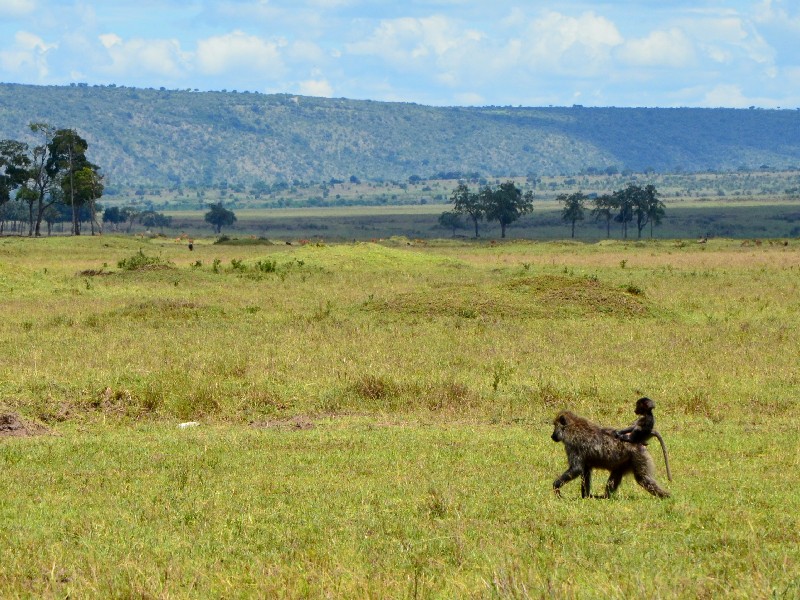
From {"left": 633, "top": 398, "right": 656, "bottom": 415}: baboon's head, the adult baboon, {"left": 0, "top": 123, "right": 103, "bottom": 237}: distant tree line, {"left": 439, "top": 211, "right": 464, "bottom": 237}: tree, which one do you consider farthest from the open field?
{"left": 633, "top": 398, "right": 656, "bottom": 415}: baboon's head

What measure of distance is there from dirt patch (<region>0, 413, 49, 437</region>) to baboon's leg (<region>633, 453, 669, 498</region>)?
7882mm

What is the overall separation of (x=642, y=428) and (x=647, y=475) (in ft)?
1.86

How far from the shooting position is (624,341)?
2238 cm

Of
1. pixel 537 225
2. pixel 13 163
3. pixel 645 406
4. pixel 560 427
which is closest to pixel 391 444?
pixel 560 427

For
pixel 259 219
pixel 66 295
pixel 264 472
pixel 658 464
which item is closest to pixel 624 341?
pixel 658 464

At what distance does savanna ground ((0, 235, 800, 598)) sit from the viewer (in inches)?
313

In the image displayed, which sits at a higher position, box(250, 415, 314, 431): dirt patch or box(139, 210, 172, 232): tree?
box(250, 415, 314, 431): dirt patch

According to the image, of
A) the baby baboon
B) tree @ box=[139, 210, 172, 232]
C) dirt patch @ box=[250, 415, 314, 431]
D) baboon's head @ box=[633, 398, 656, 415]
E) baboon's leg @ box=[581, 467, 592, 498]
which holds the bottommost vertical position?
tree @ box=[139, 210, 172, 232]

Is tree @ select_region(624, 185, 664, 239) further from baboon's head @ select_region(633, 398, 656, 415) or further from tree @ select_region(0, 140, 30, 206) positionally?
baboon's head @ select_region(633, 398, 656, 415)

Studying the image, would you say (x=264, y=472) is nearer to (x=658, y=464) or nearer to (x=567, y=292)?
(x=658, y=464)

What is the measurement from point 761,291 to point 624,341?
13.0m

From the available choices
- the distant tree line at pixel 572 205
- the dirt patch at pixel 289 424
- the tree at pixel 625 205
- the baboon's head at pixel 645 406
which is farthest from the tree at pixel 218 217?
the baboon's head at pixel 645 406

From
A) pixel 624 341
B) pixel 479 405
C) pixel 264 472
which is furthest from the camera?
pixel 624 341

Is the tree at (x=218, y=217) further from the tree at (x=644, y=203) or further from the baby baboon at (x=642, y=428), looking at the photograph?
the baby baboon at (x=642, y=428)
